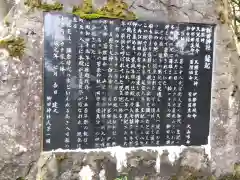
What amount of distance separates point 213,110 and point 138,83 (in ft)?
2.60

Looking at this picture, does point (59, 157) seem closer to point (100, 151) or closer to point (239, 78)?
point (100, 151)

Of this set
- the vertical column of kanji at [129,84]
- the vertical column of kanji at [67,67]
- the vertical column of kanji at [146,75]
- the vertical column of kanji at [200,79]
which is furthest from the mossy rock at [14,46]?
the vertical column of kanji at [200,79]

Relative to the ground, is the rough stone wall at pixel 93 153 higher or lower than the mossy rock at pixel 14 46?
lower

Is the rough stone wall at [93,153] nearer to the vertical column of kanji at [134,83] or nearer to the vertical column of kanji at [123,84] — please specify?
the vertical column of kanji at [134,83]

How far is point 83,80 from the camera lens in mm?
2980

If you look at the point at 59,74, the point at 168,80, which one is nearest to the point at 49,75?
the point at 59,74

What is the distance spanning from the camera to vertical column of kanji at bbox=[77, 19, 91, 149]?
2.96 meters

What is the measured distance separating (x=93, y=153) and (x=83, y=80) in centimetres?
64

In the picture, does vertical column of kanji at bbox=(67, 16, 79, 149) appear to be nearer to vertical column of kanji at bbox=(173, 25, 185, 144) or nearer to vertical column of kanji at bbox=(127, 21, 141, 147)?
vertical column of kanji at bbox=(127, 21, 141, 147)

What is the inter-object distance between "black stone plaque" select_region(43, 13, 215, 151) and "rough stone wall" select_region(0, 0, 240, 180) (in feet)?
0.27

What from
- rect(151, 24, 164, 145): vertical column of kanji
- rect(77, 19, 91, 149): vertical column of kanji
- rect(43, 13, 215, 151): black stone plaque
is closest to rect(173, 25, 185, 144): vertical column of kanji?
rect(43, 13, 215, 151): black stone plaque

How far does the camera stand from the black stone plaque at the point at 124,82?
2.93 m

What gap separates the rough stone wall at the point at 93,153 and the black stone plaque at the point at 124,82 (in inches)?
3.2

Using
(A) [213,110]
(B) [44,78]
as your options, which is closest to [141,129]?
(A) [213,110]
